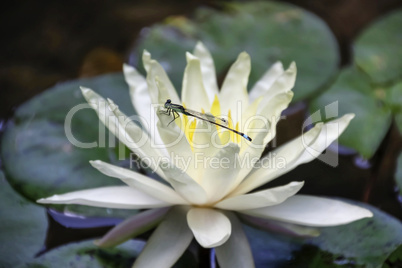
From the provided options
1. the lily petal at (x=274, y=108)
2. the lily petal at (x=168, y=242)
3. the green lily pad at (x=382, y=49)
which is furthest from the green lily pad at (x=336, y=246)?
the green lily pad at (x=382, y=49)

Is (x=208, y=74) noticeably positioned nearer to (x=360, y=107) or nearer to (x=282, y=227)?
Answer: (x=282, y=227)

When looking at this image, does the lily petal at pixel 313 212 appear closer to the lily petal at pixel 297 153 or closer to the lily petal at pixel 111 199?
the lily petal at pixel 297 153

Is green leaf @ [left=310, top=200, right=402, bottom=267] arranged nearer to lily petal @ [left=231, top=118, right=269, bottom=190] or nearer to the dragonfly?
lily petal @ [left=231, top=118, right=269, bottom=190]

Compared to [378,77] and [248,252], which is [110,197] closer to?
[248,252]

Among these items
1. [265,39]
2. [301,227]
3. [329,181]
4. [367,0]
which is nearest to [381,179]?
[329,181]

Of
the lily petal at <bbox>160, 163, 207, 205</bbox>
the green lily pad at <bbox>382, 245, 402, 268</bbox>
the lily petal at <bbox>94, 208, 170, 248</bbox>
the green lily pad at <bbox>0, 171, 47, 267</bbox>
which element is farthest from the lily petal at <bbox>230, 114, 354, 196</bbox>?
the green lily pad at <bbox>0, 171, 47, 267</bbox>

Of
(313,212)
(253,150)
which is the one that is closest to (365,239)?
(313,212)
